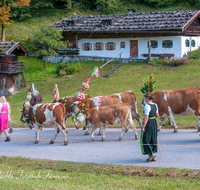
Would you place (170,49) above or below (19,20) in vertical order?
below

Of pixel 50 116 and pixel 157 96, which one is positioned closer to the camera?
pixel 50 116

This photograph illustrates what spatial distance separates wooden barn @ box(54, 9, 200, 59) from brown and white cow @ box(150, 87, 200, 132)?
22.4 m

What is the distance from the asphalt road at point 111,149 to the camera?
9102mm

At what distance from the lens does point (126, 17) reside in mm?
41844

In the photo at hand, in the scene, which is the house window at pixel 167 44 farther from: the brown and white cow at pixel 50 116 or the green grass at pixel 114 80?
the brown and white cow at pixel 50 116

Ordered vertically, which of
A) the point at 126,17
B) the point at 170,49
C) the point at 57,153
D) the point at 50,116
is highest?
the point at 126,17

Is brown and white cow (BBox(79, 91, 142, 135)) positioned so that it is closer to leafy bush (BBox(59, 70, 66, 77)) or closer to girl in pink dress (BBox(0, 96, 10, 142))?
girl in pink dress (BBox(0, 96, 10, 142))

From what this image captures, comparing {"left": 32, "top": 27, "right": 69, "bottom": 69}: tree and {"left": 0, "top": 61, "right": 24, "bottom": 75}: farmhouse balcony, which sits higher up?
{"left": 32, "top": 27, "right": 69, "bottom": 69}: tree

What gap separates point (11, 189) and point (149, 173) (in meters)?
3.51

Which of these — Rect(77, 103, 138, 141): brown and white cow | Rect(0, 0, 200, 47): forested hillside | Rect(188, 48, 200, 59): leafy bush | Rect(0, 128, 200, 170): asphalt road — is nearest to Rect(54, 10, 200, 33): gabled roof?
Rect(188, 48, 200, 59): leafy bush

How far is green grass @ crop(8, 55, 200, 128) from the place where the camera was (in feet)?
86.3

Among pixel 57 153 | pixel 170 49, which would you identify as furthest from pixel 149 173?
pixel 170 49

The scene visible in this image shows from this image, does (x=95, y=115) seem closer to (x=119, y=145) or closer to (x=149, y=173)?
(x=119, y=145)

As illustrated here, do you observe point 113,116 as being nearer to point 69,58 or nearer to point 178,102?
point 178,102
